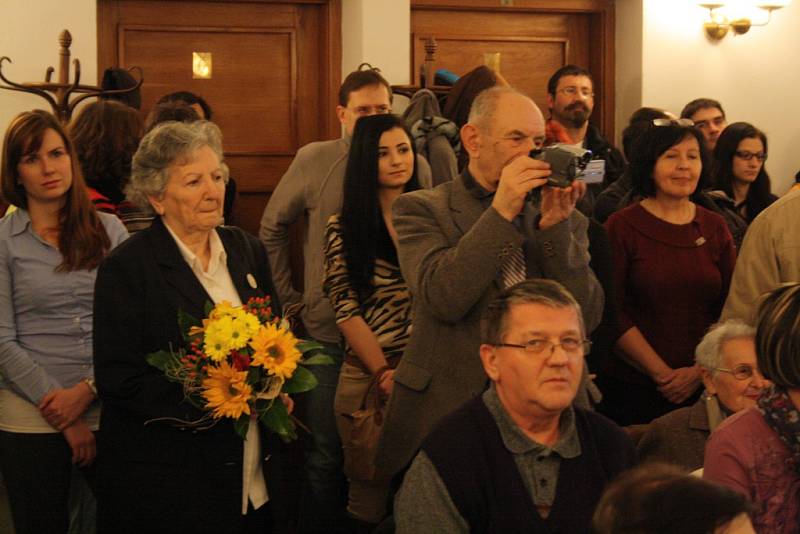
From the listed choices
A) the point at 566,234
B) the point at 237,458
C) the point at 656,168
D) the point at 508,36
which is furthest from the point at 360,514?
the point at 508,36

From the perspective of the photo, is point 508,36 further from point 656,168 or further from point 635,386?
point 635,386

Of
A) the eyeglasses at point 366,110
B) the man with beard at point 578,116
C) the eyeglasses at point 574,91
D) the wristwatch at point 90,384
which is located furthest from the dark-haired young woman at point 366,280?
the eyeglasses at point 574,91

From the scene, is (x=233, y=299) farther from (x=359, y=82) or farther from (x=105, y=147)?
(x=359, y=82)

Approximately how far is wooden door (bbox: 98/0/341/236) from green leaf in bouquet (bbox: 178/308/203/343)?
2.93m

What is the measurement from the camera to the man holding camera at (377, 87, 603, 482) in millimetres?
2967

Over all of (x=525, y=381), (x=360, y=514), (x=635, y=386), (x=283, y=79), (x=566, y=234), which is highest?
(x=283, y=79)

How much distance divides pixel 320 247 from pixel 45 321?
Result: 1.26 m

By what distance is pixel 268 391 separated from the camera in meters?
3.02

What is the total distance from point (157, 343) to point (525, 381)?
3.19 ft

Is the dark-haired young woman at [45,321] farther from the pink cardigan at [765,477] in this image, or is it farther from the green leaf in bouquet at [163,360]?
the pink cardigan at [765,477]

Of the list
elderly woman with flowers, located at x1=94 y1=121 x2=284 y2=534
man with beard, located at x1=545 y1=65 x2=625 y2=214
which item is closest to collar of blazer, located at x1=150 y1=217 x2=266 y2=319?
elderly woman with flowers, located at x1=94 y1=121 x2=284 y2=534

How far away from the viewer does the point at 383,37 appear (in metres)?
5.93

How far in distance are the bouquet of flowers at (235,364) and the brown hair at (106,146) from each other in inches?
55.8

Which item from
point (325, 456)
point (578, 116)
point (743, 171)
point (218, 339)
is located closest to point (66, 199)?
point (218, 339)
